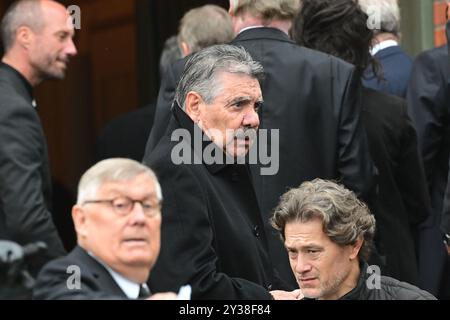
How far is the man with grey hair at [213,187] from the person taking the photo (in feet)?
16.7

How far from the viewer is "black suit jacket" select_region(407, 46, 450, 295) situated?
7.20 meters

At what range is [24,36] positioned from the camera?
6570 mm

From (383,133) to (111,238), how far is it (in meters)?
2.81

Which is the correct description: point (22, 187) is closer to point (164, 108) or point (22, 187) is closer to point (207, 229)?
point (164, 108)

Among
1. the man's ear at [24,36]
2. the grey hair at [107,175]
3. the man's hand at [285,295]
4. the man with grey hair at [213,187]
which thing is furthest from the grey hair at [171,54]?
the grey hair at [107,175]

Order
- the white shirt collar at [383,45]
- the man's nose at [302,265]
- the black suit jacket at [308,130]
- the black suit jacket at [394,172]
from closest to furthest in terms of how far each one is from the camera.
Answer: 1. the man's nose at [302,265]
2. the black suit jacket at [308,130]
3. the black suit jacket at [394,172]
4. the white shirt collar at [383,45]

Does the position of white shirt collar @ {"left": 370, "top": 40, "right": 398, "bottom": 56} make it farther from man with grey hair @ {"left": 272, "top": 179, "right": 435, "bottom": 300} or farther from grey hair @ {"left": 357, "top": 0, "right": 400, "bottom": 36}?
man with grey hair @ {"left": 272, "top": 179, "right": 435, "bottom": 300}

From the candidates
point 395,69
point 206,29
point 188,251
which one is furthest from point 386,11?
point 188,251

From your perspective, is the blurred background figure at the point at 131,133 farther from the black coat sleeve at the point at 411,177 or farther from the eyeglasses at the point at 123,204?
the eyeglasses at the point at 123,204

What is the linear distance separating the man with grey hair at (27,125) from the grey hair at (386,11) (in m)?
1.66

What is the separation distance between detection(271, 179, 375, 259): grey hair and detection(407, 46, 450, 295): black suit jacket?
1.75m

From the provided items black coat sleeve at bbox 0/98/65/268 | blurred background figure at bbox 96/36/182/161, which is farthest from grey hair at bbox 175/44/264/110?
blurred background figure at bbox 96/36/182/161
